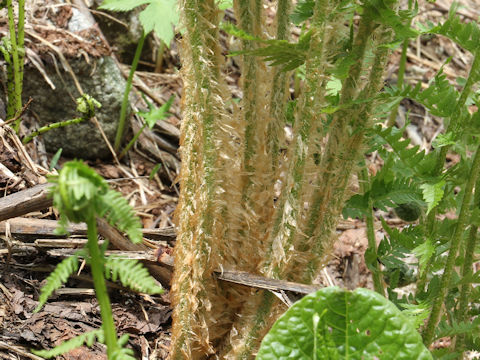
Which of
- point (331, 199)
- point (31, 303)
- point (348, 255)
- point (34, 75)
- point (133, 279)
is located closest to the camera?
point (133, 279)

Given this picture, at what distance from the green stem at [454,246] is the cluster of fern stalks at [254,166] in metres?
0.23

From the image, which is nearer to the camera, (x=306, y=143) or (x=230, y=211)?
(x=306, y=143)

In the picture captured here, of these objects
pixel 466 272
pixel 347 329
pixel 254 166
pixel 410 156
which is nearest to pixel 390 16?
pixel 410 156

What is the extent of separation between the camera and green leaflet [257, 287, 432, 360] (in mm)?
1021

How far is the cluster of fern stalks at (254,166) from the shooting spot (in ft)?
3.58

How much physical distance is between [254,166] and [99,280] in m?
0.60

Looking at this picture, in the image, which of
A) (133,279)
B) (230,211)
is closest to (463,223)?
(230,211)

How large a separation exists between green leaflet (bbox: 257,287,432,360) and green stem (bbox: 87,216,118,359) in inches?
14.3

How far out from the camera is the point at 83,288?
157 cm

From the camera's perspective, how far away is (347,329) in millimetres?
1034

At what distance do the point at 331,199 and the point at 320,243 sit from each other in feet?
0.34

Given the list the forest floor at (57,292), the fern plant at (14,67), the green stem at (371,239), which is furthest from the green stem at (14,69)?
the green stem at (371,239)

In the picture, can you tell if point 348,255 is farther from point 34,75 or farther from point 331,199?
point 34,75

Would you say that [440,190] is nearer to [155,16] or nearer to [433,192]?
[433,192]
